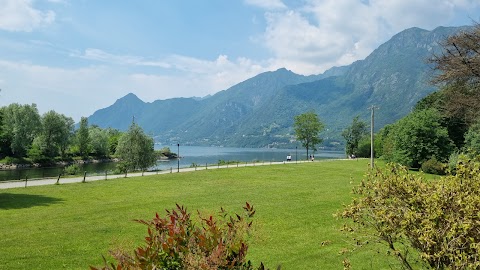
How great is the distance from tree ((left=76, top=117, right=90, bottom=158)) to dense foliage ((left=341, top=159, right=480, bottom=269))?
110m

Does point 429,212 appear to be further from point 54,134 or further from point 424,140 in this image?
point 54,134

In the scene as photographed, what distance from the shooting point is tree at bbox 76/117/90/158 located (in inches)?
4144

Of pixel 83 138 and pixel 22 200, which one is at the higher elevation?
pixel 83 138

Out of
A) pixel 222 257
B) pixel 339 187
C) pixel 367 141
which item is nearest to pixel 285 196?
pixel 339 187

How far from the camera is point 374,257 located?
12445 mm

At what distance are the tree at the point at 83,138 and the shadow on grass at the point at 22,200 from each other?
273 ft

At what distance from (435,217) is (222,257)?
3.81 metres

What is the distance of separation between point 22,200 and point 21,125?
74726 millimetres

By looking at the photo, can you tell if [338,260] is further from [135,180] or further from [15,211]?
[135,180]

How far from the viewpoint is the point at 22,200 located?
2509 centimetres

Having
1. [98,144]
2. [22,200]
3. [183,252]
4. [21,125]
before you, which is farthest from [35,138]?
[183,252]

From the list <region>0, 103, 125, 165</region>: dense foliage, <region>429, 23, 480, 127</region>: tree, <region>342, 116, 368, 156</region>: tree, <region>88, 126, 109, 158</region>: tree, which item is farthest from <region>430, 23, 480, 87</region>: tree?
<region>88, 126, 109, 158</region>: tree

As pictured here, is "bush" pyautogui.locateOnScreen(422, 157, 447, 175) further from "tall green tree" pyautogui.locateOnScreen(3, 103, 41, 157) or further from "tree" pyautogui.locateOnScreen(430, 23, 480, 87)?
"tall green tree" pyautogui.locateOnScreen(3, 103, 41, 157)

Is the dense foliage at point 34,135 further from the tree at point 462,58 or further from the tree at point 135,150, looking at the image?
the tree at point 462,58
